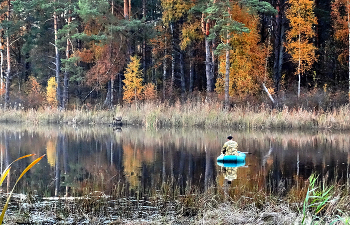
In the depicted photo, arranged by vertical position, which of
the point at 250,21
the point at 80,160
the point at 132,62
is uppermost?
the point at 250,21

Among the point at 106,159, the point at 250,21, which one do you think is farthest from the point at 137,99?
the point at 106,159

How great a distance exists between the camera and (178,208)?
6.43 m

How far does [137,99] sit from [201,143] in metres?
17.6

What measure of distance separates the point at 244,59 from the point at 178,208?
72.0 ft

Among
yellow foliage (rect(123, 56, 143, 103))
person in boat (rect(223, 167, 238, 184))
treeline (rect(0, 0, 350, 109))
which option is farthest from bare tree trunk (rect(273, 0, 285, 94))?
person in boat (rect(223, 167, 238, 184))

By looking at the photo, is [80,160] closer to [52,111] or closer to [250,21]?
[52,111]

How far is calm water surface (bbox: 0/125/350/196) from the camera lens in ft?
28.3

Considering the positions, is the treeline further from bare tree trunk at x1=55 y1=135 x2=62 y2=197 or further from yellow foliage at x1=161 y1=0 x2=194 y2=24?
bare tree trunk at x1=55 y1=135 x2=62 y2=197

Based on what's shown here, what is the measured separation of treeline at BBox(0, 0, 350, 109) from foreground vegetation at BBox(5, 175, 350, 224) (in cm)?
1799

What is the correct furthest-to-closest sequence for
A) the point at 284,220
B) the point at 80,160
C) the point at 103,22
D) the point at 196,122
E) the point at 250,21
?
the point at 103,22 < the point at 250,21 < the point at 196,122 < the point at 80,160 < the point at 284,220

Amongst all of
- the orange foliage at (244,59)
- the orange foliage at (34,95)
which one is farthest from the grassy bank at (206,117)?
the orange foliage at (34,95)

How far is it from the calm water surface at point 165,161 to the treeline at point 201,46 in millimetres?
8907

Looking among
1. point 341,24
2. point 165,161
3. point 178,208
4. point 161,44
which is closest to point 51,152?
point 165,161

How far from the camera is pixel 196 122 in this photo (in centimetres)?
2245
